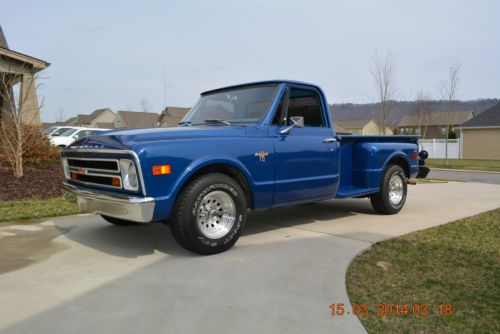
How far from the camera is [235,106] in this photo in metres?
5.36

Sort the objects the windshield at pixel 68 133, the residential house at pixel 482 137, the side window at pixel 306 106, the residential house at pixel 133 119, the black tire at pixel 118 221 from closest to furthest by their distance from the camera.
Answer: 1. the side window at pixel 306 106
2. the black tire at pixel 118 221
3. the windshield at pixel 68 133
4. the residential house at pixel 482 137
5. the residential house at pixel 133 119

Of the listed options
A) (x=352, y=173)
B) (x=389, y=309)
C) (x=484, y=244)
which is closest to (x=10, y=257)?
(x=389, y=309)

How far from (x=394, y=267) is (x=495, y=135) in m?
32.6

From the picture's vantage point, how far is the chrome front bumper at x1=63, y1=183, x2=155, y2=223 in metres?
3.76

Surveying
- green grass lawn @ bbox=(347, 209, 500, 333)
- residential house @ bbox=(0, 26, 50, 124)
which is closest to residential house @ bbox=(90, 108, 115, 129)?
residential house @ bbox=(0, 26, 50, 124)

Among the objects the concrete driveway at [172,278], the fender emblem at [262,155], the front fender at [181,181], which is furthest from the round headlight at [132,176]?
the fender emblem at [262,155]

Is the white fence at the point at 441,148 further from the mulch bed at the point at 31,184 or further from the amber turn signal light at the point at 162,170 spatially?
the amber turn signal light at the point at 162,170

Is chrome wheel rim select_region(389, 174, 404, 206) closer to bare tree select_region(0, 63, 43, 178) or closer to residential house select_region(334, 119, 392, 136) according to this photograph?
bare tree select_region(0, 63, 43, 178)

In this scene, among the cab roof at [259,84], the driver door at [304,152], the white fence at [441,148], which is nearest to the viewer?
the driver door at [304,152]

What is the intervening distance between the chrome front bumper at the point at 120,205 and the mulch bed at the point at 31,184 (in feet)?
13.8

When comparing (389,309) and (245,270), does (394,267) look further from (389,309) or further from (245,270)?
(245,270)
